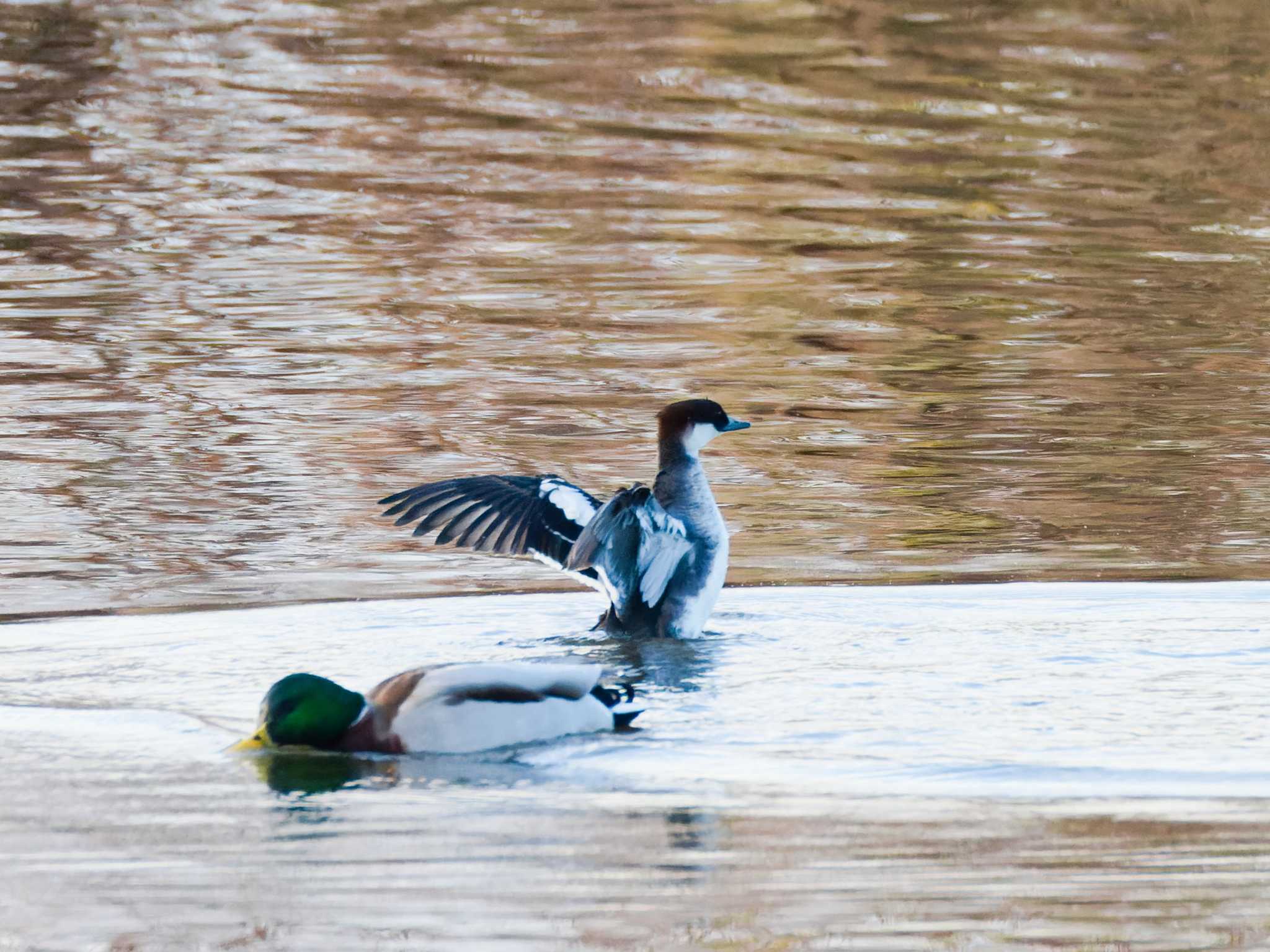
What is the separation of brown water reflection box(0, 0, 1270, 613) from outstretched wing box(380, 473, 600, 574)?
1.60ft

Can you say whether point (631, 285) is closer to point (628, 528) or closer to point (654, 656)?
point (628, 528)

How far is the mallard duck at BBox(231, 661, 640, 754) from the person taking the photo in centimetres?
741

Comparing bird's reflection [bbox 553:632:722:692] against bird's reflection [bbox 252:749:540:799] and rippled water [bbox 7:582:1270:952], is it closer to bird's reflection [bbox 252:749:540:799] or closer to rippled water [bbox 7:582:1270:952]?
rippled water [bbox 7:582:1270:952]

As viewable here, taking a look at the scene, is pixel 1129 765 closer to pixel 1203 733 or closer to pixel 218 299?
pixel 1203 733

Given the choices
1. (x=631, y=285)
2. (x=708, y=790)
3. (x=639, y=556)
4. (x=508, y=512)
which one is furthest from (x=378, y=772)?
(x=631, y=285)

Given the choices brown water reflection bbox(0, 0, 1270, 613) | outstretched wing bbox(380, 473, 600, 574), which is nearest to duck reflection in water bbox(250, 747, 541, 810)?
outstretched wing bbox(380, 473, 600, 574)

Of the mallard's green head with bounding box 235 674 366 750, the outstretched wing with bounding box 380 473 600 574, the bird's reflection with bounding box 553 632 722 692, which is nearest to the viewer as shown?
the mallard's green head with bounding box 235 674 366 750

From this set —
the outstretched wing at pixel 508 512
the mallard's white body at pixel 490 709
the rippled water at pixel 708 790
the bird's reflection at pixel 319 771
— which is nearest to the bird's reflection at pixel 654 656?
the rippled water at pixel 708 790

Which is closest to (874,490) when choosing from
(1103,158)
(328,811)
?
(328,811)

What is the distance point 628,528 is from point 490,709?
1.82 m

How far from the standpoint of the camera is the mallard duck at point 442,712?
7414mm

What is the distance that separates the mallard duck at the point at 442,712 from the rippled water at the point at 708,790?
85 mm

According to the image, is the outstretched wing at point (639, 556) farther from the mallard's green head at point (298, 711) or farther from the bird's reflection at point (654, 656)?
the mallard's green head at point (298, 711)

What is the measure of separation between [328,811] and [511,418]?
20.5 ft
